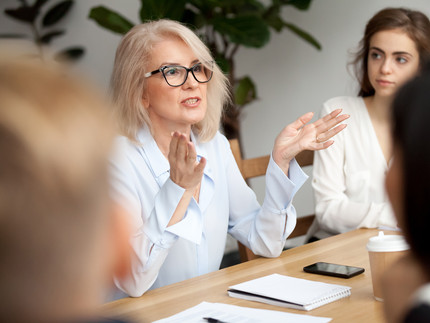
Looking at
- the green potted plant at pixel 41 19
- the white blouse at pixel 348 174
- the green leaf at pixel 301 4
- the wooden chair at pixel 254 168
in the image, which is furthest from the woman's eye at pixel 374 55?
the green potted plant at pixel 41 19

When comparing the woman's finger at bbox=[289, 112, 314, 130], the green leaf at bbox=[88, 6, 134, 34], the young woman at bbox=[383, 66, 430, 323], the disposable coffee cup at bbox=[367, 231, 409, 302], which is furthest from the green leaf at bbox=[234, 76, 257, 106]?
the young woman at bbox=[383, 66, 430, 323]

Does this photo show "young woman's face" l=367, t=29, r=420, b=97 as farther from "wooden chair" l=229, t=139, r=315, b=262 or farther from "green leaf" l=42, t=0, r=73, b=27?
"green leaf" l=42, t=0, r=73, b=27

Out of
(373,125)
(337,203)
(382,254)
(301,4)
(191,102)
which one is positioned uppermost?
(301,4)

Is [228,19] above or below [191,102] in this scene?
above

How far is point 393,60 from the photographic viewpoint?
92.4 inches

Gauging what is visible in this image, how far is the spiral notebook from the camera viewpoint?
3.92 ft

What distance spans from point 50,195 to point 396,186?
0.31m

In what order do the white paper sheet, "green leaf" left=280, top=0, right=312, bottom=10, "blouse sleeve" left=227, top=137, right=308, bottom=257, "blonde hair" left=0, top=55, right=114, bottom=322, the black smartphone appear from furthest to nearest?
"green leaf" left=280, top=0, right=312, bottom=10
"blouse sleeve" left=227, top=137, right=308, bottom=257
the black smartphone
the white paper sheet
"blonde hair" left=0, top=55, right=114, bottom=322

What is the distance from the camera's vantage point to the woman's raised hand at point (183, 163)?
1.45 m

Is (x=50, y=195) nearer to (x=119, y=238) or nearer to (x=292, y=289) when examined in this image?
(x=119, y=238)

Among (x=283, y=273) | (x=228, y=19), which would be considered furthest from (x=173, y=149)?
(x=228, y=19)

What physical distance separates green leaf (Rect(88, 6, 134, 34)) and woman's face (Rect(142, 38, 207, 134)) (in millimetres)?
1544

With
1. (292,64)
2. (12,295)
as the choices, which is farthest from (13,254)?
(292,64)

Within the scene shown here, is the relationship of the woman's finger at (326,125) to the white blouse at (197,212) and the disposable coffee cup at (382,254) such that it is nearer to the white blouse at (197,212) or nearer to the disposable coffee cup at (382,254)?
the white blouse at (197,212)
